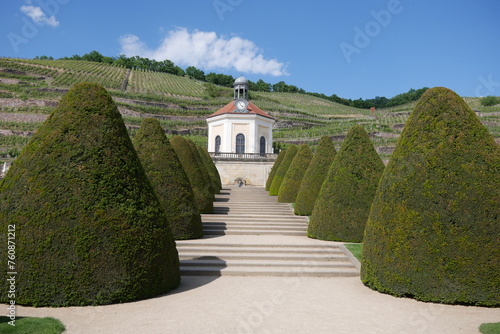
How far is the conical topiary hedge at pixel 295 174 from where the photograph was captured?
21391 millimetres

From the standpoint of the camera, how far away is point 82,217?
22.1ft

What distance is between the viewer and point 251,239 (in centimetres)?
1375

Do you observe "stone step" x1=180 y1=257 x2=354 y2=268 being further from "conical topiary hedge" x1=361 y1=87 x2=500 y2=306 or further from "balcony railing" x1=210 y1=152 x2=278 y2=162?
"balcony railing" x1=210 y1=152 x2=278 y2=162

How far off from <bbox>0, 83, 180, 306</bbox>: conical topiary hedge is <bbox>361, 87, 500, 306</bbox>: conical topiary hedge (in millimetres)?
4518

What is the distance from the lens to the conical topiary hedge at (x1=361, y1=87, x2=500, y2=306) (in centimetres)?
717

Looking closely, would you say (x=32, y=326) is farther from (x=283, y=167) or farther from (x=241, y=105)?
(x=241, y=105)

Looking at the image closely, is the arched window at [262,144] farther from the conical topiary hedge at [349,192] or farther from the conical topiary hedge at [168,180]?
the conical topiary hedge at [168,180]

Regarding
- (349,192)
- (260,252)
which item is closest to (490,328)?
(260,252)

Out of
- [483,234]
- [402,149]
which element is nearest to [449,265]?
[483,234]

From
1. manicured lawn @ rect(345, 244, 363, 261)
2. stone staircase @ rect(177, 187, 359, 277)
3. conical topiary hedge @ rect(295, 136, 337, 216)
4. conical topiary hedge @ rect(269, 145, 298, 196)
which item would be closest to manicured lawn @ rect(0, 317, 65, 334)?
stone staircase @ rect(177, 187, 359, 277)

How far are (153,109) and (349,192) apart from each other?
236 feet

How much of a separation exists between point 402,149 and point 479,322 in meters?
3.55

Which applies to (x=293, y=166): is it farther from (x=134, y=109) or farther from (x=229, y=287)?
(x=134, y=109)

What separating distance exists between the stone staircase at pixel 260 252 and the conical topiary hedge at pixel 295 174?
15.6ft
